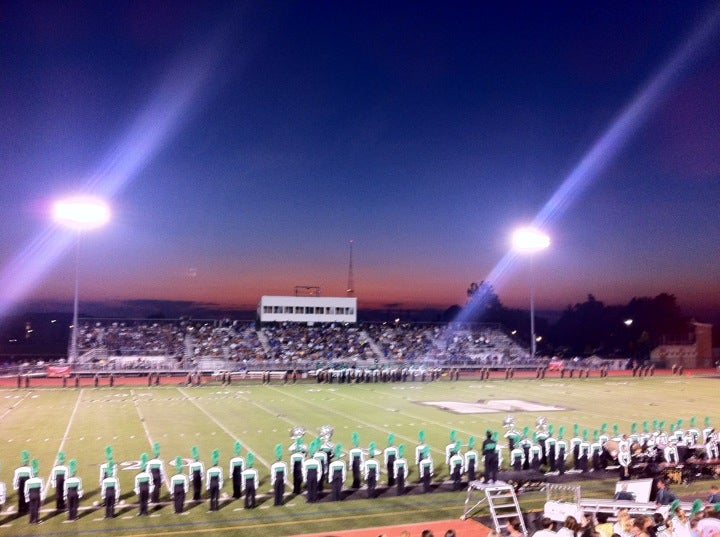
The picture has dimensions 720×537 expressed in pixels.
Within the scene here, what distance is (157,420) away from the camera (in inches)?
853

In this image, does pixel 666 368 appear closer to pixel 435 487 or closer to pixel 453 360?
pixel 453 360

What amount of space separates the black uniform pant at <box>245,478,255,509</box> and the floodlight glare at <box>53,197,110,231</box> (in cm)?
3005

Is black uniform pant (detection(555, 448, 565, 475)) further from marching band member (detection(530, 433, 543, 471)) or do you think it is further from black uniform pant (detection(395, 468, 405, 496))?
black uniform pant (detection(395, 468, 405, 496))

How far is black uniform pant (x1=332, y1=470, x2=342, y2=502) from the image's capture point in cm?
1185

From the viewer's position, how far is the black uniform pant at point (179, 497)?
10914mm

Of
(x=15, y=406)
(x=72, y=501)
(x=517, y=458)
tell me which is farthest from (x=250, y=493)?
(x=15, y=406)

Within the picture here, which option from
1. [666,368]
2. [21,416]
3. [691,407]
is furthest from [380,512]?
[666,368]

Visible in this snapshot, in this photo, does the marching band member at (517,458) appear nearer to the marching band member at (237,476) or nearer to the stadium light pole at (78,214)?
the marching band member at (237,476)

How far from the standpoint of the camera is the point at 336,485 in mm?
11883

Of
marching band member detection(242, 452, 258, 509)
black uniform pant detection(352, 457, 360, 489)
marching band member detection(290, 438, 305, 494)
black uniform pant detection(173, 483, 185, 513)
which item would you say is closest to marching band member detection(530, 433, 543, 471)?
black uniform pant detection(352, 457, 360, 489)

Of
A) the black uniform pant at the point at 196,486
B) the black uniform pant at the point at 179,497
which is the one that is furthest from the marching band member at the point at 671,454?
the black uniform pant at the point at 179,497

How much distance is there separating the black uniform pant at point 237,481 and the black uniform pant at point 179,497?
111 centimetres

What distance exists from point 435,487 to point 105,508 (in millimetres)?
6250

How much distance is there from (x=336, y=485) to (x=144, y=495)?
3.40 metres
